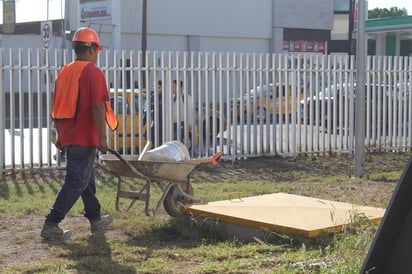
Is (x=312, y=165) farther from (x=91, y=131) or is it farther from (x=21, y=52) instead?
(x=91, y=131)

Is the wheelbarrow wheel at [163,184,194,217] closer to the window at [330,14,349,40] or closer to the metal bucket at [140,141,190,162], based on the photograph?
the metal bucket at [140,141,190,162]

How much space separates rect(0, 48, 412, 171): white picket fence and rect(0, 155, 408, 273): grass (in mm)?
2070

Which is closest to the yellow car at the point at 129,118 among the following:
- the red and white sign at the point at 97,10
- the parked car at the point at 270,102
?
the parked car at the point at 270,102

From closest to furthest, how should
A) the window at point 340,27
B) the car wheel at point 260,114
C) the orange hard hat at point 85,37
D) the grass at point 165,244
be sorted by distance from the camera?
the grass at point 165,244 → the orange hard hat at point 85,37 → the car wheel at point 260,114 → the window at point 340,27

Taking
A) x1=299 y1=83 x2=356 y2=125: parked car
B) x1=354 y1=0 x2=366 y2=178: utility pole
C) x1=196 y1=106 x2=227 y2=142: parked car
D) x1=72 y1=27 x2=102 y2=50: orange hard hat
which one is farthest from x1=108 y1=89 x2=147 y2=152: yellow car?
x1=72 y1=27 x2=102 y2=50: orange hard hat

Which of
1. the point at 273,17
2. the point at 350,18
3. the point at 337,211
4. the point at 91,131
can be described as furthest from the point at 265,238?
the point at 350,18

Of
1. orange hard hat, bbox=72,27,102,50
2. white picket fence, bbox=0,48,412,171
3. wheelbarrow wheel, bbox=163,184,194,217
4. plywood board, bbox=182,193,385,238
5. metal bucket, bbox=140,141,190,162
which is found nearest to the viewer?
plywood board, bbox=182,193,385,238

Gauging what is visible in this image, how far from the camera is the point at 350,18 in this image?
5219 cm

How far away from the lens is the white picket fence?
1137 cm

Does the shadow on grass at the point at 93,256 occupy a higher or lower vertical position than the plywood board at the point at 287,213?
lower

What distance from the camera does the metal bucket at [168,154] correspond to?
7152 millimetres

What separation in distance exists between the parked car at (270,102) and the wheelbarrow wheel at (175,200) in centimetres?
549

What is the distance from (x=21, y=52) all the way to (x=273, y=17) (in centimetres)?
3569

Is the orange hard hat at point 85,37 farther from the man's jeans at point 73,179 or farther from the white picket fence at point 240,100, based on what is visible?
the white picket fence at point 240,100
